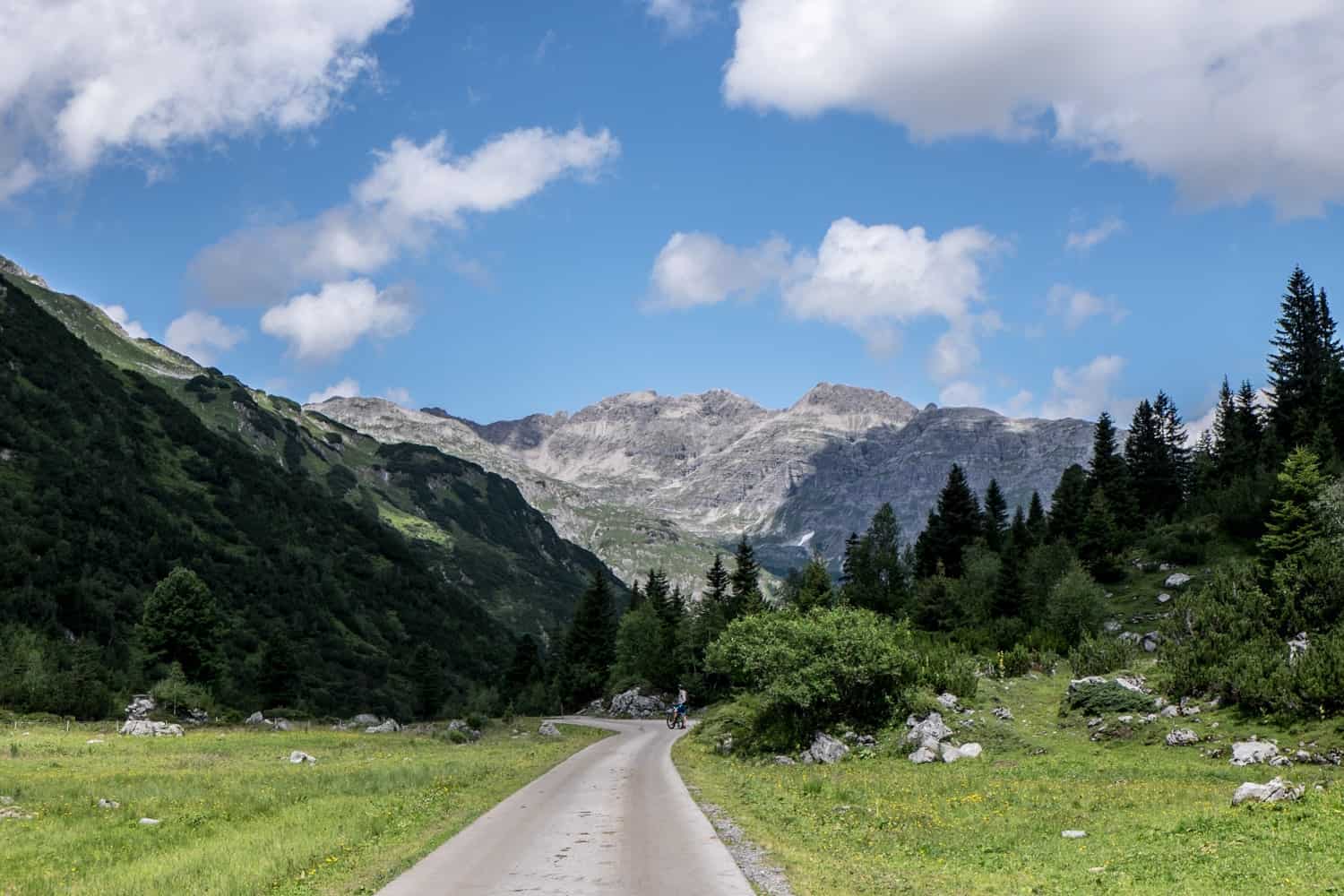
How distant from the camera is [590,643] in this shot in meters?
111

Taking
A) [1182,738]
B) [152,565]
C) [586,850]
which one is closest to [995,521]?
[1182,738]

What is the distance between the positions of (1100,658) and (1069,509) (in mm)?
59571

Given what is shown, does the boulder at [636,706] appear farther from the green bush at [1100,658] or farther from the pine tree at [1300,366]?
the pine tree at [1300,366]

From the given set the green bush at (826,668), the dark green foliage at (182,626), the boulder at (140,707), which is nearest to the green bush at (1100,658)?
the green bush at (826,668)

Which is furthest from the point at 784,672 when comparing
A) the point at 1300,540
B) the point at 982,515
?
the point at 982,515

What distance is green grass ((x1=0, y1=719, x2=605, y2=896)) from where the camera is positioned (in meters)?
16.9

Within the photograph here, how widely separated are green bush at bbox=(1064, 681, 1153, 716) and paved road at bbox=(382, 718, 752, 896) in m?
19.7

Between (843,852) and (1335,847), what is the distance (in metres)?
8.75

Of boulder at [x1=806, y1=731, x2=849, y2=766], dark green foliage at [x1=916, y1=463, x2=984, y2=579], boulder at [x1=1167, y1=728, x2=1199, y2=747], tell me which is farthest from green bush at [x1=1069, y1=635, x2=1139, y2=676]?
dark green foliage at [x1=916, y1=463, x2=984, y2=579]

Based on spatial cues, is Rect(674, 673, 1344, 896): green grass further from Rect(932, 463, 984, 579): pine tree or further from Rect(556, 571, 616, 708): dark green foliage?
Rect(556, 571, 616, 708): dark green foliage

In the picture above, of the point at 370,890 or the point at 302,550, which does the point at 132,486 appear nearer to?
the point at 302,550

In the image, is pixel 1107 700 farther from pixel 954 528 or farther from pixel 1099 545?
pixel 954 528

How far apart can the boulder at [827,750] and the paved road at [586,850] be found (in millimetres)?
8924

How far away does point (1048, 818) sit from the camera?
20312mm
